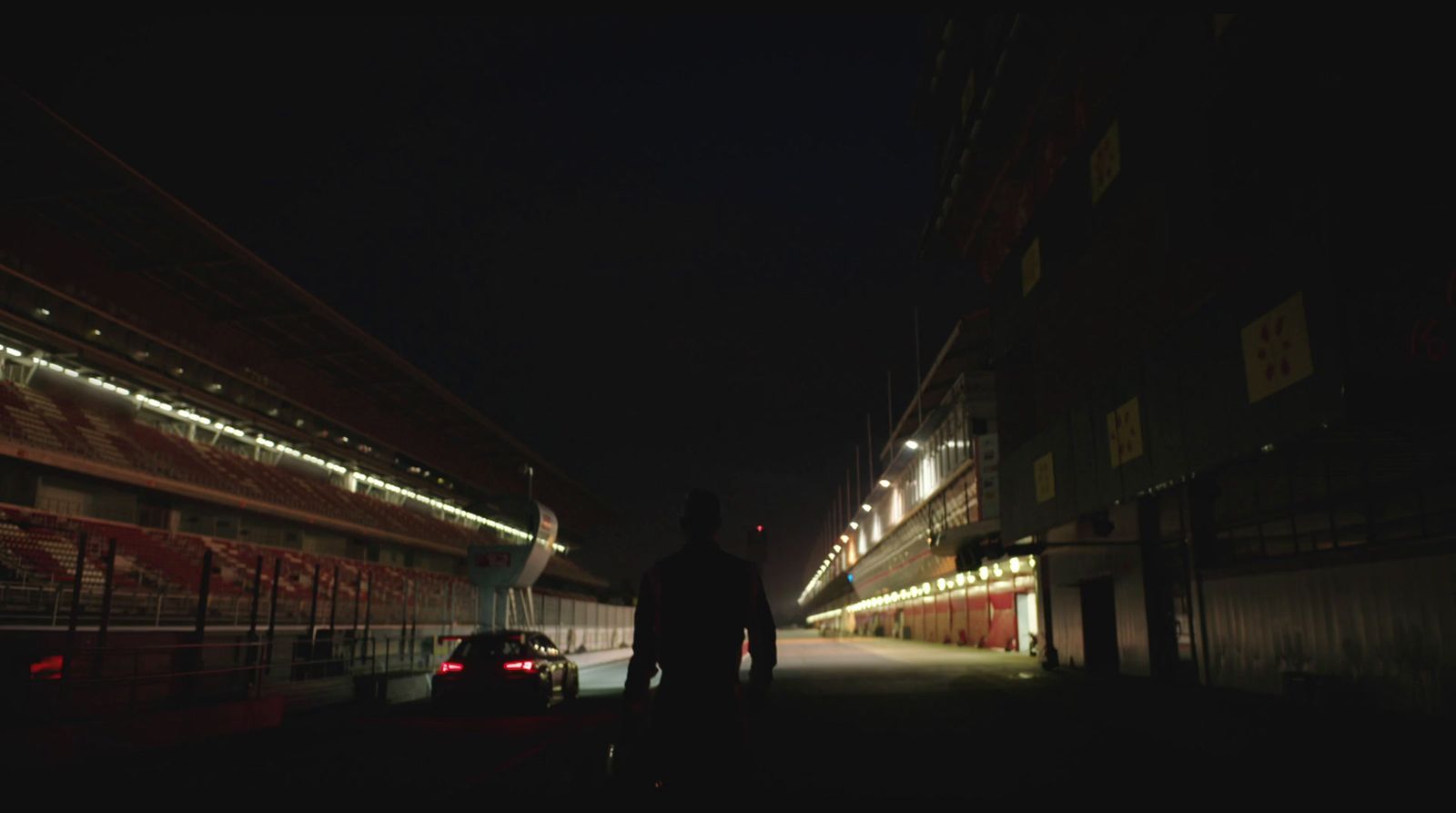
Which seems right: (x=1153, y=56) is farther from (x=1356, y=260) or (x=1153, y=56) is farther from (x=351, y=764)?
(x=351, y=764)

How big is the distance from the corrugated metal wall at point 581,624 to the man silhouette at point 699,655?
26953mm

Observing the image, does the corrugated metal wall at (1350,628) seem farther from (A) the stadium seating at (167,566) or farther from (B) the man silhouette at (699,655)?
(A) the stadium seating at (167,566)

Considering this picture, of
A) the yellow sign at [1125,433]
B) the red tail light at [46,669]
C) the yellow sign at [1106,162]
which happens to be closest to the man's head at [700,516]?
the yellow sign at [1125,433]

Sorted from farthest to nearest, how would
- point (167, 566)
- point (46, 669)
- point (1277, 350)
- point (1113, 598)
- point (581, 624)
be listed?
point (581, 624) → point (167, 566) → point (1113, 598) → point (46, 669) → point (1277, 350)

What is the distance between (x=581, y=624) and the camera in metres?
43.5

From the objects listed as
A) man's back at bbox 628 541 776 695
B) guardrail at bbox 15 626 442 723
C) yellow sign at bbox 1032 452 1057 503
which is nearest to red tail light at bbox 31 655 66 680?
guardrail at bbox 15 626 442 723

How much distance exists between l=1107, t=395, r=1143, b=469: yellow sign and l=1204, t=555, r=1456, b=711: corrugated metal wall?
8.37 feet

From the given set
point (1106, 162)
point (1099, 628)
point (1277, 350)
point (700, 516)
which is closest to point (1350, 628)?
point (1277, 350)

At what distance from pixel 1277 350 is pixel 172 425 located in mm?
37663

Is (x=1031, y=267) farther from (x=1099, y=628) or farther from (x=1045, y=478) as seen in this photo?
(x=1099, y=628)

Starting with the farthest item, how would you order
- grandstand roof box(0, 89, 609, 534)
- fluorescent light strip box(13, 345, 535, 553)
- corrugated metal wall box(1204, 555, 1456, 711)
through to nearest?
1. fluorescent light strip box(13, 345, 535, 553)
2. grandstand roof box(0, 89, 609, 534)
3. corrugated metal wall box(1204, 555, 1456, 711)

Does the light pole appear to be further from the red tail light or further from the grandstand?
the red tail light

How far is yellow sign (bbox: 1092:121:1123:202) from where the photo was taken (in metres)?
17.3

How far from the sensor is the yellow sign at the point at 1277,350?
30.0 ft
